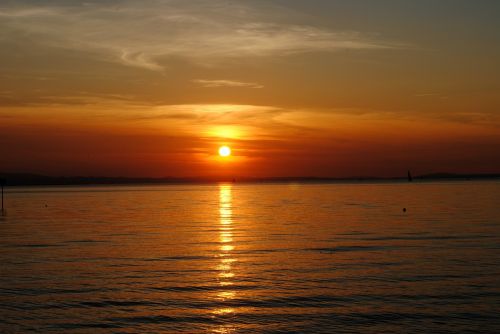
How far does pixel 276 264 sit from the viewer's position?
35.1m

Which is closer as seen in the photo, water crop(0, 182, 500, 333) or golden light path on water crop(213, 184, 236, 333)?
water crop(0, 182, 500, 333)

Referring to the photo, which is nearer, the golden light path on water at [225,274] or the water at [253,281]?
the water at [253,281]

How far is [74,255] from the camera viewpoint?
1570 inches

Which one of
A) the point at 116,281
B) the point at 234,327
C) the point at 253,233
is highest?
the point at 253,233

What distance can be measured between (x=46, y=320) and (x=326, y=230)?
37000 mm

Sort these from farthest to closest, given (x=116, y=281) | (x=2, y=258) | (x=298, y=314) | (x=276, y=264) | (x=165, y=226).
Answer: (x=165, y=226)
(x=2, y=258)
(x=276, y=264)
(x=116, y=281)
(x=298, y=314)

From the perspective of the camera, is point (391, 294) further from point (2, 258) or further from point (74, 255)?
point (2, 258)

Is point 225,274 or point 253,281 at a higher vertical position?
point 225,274

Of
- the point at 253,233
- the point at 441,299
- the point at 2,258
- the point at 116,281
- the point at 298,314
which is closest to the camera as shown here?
the point at 298,314

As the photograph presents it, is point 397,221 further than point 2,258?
Yes

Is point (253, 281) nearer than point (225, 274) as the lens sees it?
Yes

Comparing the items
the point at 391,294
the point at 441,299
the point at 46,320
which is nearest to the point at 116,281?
the point at 46,320

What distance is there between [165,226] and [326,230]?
17258 millimetres

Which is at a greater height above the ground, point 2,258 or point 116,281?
point 2,258
